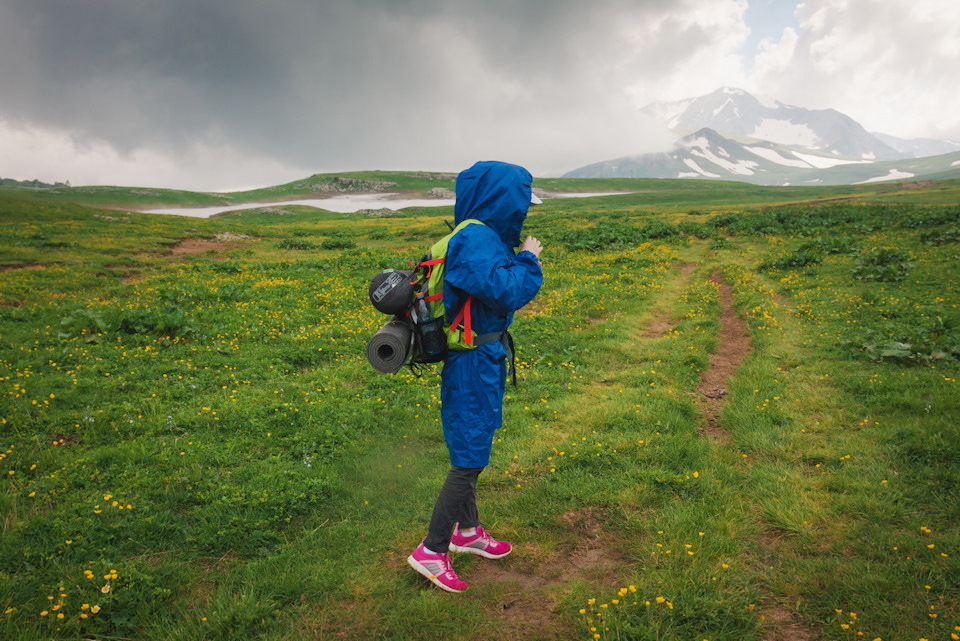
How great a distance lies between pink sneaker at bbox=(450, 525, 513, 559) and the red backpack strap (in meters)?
2.20

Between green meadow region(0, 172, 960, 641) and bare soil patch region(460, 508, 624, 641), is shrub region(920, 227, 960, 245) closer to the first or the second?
green meadow region(0, 172, 960, 641)

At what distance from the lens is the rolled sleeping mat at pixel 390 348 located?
4.16 meters

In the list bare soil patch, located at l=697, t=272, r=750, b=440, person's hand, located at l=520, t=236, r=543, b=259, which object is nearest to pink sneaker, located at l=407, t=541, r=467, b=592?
person's hand, located at l=520, t=236, r=543, b=259

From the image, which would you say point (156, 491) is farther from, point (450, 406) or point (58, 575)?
point (450, 406)

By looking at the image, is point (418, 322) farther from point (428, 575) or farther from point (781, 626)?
point (781, 626)

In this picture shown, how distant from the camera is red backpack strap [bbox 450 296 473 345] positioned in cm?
412

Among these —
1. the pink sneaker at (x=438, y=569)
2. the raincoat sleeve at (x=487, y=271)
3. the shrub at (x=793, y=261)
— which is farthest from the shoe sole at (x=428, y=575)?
the shrub at (x=793, y=261)

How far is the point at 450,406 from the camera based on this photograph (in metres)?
4.36

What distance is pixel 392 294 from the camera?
4.18m

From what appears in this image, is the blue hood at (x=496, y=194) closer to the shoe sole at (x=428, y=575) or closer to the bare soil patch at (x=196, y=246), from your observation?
the shoe sole at (x=428, y=575)

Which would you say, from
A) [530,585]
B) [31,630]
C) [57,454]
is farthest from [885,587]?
[57,454]

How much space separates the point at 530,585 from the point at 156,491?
14.9 feet

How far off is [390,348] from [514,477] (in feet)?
10.5

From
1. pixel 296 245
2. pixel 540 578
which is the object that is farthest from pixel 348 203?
pixel 540 578
